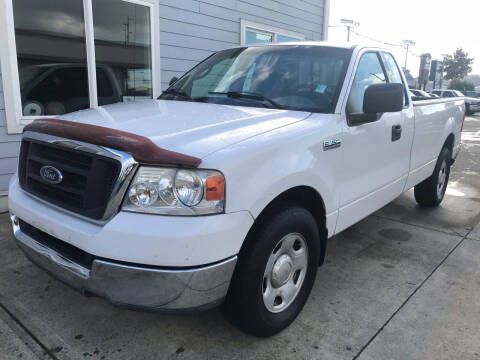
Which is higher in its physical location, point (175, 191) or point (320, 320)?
point (175, 191)

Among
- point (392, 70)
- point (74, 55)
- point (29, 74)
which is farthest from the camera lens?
point (74, 55)

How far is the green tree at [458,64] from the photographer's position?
7069 centimetres

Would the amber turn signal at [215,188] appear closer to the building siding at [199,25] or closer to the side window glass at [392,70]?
the side window glass at [392,70]

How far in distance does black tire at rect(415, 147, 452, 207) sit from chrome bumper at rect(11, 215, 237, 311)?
378 cm

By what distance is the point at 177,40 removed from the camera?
6.46 m

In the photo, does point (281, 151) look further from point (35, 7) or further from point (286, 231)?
point (35, 7)

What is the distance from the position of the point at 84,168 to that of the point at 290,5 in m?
7.66

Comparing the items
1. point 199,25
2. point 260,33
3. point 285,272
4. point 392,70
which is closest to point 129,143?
point 285,272

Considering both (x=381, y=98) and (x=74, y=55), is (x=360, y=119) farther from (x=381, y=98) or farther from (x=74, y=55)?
(x=74, y=55)

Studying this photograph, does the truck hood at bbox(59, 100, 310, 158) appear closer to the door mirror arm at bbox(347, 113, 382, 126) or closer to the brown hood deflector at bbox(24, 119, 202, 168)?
the brown hood deflector at bbox(24, 119, 202, 168)

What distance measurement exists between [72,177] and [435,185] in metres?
4.32

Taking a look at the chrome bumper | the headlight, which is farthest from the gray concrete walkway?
the headlight

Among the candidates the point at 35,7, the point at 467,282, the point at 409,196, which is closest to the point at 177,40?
the point at 35,7

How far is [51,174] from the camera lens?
2.30 meters
